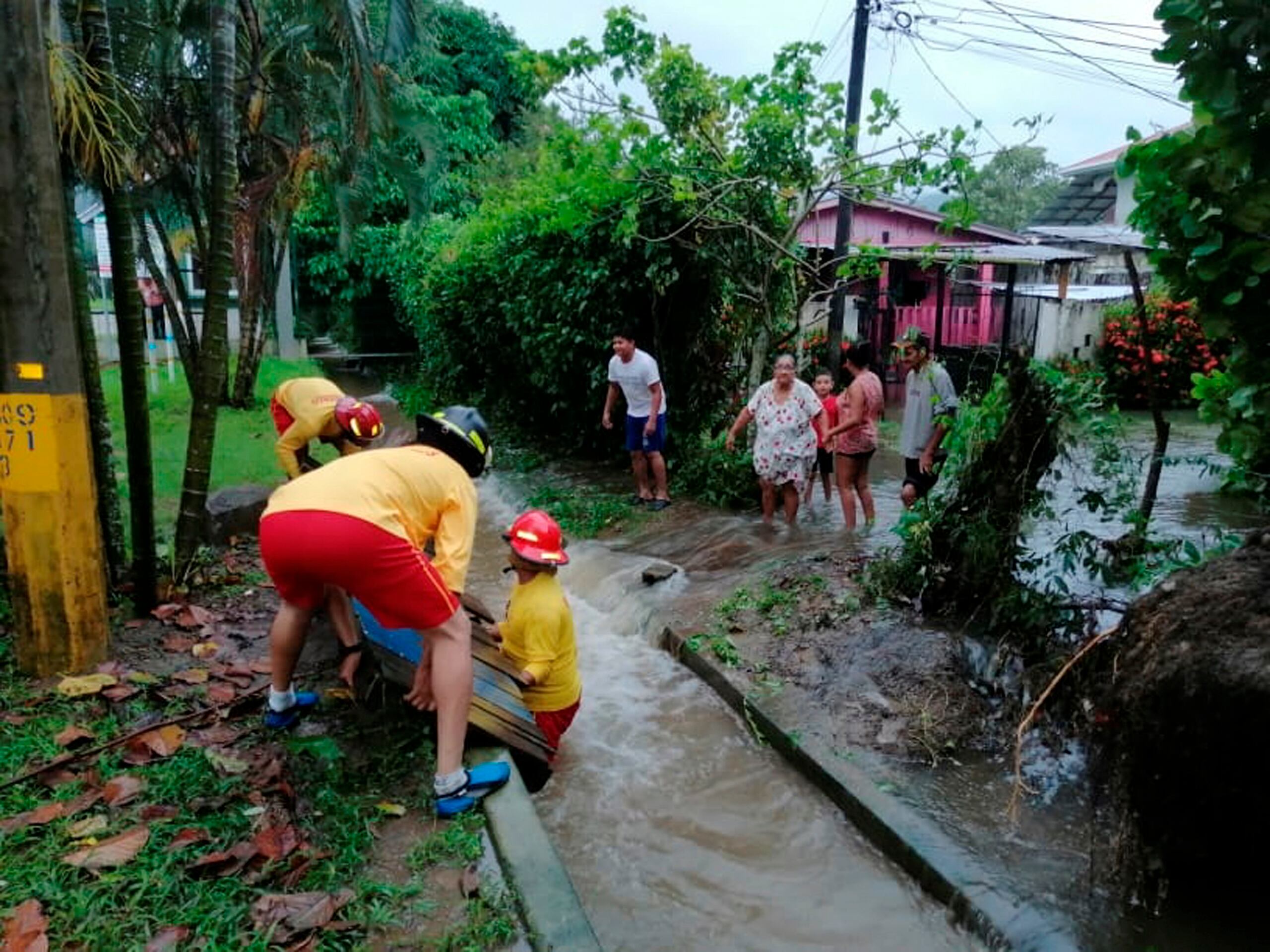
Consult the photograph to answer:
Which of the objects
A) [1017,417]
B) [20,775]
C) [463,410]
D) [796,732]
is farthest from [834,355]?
[20,775]

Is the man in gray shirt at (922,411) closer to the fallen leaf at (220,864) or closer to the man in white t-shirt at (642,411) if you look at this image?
the man in white t-shirt at (642,411)

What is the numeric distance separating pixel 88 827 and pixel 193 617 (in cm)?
229

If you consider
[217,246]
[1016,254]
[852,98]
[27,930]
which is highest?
[852,98]

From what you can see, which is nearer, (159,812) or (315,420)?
(159,812)

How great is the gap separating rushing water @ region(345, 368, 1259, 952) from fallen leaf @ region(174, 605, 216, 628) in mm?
2287

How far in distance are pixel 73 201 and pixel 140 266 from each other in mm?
14556

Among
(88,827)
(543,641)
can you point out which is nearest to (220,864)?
(88,827)

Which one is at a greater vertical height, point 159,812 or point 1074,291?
point 1074,291

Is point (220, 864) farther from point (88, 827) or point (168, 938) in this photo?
point (88, 827)

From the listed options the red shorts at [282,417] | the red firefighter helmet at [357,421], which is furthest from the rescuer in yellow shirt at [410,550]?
the red shorts at [282,417]

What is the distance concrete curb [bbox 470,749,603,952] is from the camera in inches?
112

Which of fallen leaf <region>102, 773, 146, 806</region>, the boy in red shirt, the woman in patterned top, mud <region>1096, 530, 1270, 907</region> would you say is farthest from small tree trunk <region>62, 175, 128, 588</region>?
the boy in red shirt

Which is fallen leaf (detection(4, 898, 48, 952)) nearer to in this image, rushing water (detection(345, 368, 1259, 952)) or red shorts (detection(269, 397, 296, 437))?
rushing water (detection(345, 368, 1259, 952))

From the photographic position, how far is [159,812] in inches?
133
